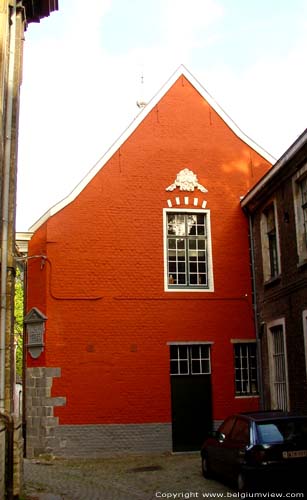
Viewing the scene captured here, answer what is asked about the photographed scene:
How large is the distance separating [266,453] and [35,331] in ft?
27.8

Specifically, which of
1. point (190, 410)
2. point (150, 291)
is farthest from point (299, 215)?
point (190, 410)

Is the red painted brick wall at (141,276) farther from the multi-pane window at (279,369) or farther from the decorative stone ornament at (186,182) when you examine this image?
the multi-pane window at (279,369)

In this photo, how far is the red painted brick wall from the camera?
51.3 feet

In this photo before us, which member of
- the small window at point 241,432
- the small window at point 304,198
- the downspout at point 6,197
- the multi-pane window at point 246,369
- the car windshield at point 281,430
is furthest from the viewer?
the multi-pane window at point 246,369

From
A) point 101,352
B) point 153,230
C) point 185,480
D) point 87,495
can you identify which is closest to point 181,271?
point 153,230

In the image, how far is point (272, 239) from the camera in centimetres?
1625

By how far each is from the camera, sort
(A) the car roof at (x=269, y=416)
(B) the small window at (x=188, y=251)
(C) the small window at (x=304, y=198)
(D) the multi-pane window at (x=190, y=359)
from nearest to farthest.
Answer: (A) the car roof at (x=269, y=416)
(C) the small window at (x=304, y=198)
(D) the multi-pane window at (x=190, y=359)
(B) the small window at (x=188, y=251)

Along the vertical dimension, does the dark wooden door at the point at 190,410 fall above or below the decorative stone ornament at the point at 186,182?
below

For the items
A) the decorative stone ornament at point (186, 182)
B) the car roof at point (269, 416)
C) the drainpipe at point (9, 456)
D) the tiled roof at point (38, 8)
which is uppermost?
the tiled roof at point (38, 8)

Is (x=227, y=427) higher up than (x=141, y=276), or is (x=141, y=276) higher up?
(x=141, y=276)

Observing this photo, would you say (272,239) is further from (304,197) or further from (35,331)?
(35,331)

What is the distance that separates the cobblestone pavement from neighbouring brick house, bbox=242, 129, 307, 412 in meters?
2.93

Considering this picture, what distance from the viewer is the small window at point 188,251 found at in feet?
55.1

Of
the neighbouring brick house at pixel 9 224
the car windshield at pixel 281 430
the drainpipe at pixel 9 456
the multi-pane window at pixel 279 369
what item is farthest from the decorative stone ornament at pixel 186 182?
the drainpipe at pixel 9 456
